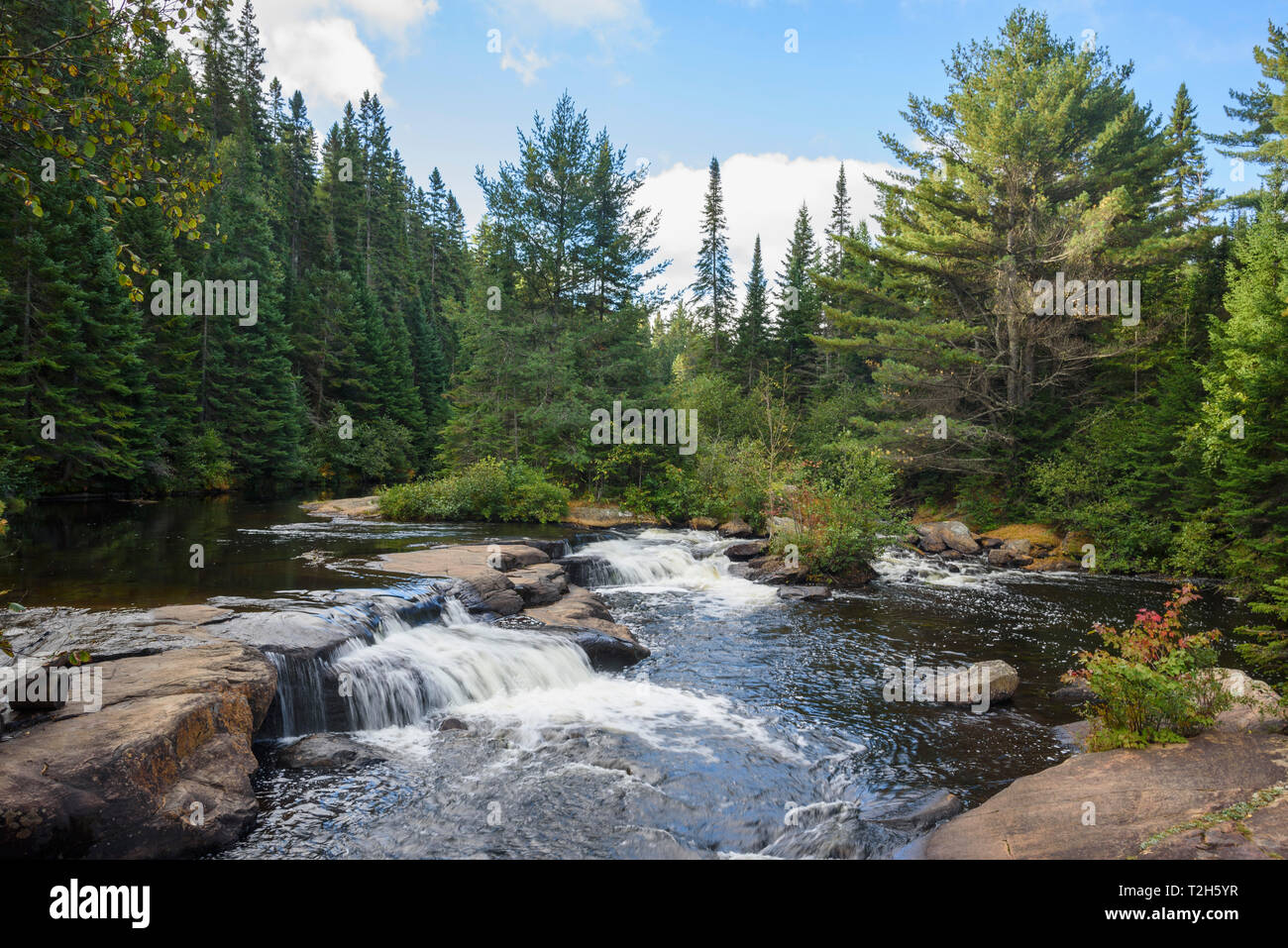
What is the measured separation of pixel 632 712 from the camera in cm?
813

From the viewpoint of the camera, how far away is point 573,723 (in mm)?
7723

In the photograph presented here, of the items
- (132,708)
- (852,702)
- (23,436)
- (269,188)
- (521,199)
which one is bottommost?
(852,702)

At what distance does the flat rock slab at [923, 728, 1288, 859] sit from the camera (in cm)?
410

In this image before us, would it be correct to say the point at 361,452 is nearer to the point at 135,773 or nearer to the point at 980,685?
the point at 135,773

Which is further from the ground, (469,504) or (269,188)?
(269,188)

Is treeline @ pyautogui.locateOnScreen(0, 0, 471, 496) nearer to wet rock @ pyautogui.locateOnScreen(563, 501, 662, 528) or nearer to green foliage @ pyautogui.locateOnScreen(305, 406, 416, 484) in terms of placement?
green foliage @ pyautogui.locateOnScreen(305, 406, 416, 484)

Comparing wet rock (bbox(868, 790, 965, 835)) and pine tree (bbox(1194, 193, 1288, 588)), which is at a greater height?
pine tree (bbox(1194, 193, 1288, 588))

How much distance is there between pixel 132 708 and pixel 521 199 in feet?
72.7

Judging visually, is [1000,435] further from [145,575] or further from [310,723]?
[145,575]

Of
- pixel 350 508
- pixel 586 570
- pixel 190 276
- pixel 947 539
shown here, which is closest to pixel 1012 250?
pixel 947 539

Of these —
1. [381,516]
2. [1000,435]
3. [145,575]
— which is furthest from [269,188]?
[1000,435]

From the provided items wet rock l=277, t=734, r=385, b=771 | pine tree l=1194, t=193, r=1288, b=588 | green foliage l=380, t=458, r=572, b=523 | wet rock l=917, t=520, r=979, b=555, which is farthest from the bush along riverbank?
green foliage l=380, t=458, r=572, b=523

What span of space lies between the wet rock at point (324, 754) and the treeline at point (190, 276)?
4533mm

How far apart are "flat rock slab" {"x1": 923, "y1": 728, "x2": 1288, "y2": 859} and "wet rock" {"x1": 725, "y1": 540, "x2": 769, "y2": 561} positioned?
12176 millimetres
